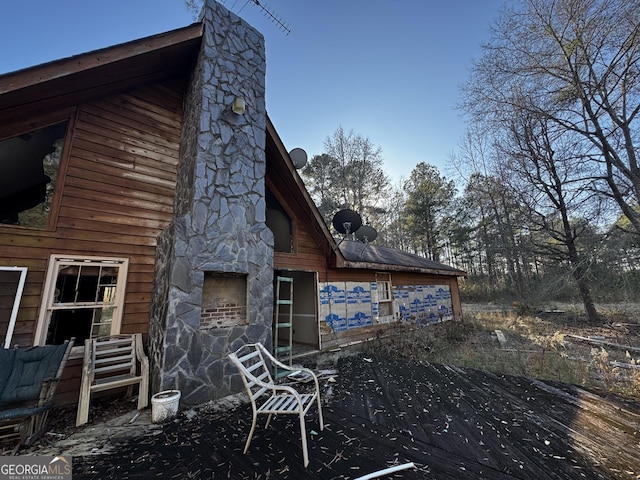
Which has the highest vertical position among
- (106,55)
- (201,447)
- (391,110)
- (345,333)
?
(391,110)

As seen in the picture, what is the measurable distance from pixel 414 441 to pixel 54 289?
5.12 metres

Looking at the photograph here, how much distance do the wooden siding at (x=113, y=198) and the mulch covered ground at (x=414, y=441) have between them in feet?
7.32

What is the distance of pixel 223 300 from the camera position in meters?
4.32

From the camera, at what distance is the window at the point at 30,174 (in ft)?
12.6

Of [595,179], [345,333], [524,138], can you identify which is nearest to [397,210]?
[524,138]

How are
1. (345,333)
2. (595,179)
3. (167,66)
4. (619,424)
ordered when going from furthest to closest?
(595,179) → (345,333) → (167,66) → (619,424)

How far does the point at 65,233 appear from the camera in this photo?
3.86 metres

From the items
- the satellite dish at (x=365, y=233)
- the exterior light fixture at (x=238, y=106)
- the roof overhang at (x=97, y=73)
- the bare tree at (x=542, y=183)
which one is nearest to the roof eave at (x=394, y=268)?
the satellite dish at (x=365, y=233)

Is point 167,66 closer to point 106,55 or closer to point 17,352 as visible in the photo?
point 106,55

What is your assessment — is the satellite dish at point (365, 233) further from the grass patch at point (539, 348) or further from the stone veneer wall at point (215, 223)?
the stone veneer wall at point (215, 223)

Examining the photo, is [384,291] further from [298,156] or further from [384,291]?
[298,156]

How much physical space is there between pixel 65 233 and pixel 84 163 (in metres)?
1.19

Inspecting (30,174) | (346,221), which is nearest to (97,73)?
(30,174)

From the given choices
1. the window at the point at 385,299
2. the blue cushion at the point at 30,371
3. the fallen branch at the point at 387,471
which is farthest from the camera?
the window at the point at 385,299
